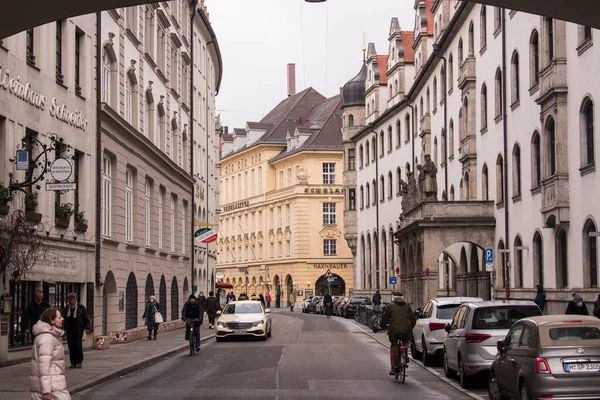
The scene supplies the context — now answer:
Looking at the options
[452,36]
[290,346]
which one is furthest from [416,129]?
[290,346]

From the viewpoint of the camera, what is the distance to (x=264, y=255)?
4503 inches

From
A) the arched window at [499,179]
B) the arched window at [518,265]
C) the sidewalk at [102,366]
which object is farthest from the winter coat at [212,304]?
the arched window at [499,179]

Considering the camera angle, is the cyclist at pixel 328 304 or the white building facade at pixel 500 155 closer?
the white building facade at pixel 500 155

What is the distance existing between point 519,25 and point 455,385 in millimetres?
23034

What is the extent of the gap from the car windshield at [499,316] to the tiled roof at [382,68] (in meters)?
63.2

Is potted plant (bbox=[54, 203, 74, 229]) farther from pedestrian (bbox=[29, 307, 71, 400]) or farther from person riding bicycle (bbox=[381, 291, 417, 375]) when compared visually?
pedestrian (bbox=[29, 307, 71, 400])

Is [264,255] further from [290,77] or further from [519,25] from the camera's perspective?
[519,25]

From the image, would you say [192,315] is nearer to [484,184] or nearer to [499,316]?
[499,316]

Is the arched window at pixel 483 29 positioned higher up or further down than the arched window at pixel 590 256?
higher up

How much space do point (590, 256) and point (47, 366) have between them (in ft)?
76.7

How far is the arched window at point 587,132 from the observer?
104 ft

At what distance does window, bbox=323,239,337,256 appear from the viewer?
106 meters

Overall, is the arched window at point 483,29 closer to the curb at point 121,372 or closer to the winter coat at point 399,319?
the curb at point 121,372

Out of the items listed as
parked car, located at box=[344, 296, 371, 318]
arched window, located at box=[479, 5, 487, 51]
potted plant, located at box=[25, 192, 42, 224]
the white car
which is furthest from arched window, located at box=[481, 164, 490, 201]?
potted plant, located at box=[25, 192, 42, 224]
